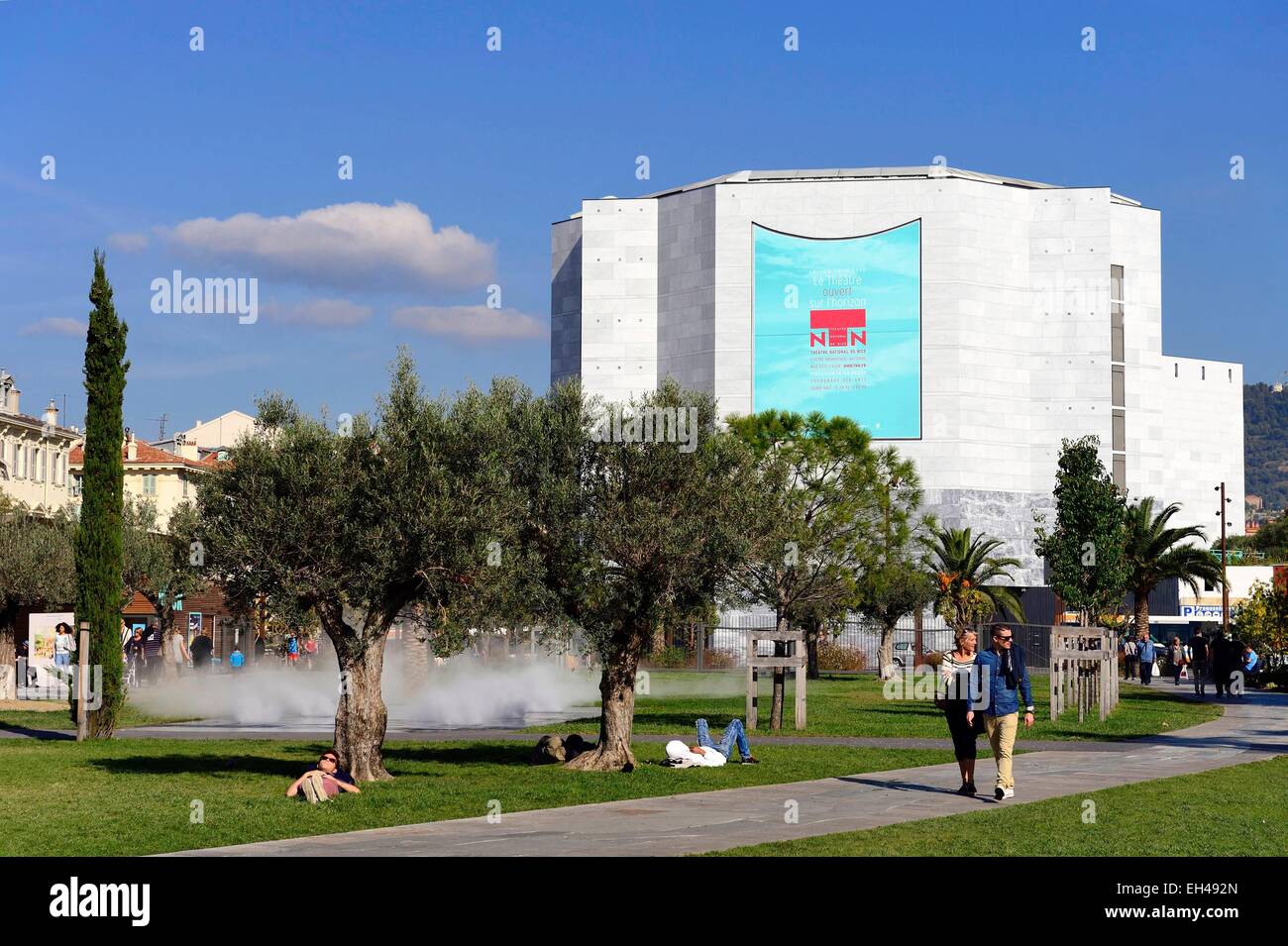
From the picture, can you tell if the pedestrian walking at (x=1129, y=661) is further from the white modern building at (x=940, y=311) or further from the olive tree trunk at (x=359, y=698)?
the olive tree trunk at (x=359, y=698)

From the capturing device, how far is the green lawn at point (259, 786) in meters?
14.6

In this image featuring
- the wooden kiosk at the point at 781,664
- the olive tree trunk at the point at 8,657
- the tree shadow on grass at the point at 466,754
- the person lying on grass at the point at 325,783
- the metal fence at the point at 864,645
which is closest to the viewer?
the person lying on grass at the point at 325,783

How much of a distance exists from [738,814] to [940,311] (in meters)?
82.5

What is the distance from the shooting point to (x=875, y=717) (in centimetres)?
3459

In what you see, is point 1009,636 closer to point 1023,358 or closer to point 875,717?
point 875,717

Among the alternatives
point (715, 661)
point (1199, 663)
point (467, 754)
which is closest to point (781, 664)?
point (467, 754)

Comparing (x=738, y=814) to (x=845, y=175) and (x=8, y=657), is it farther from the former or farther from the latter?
(x=845, y=175)

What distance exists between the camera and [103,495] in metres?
28.5

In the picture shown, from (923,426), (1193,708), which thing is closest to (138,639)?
(1193,708)

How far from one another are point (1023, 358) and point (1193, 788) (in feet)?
273

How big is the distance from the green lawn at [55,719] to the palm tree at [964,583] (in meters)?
29.7

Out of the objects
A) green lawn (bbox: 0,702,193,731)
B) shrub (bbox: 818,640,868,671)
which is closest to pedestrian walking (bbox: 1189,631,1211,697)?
green lawn (bbox: 0,702,193,731)

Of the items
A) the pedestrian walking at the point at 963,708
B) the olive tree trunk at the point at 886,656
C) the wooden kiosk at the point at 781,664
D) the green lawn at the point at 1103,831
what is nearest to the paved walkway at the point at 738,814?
the pedestrian walking at the point at 963,708

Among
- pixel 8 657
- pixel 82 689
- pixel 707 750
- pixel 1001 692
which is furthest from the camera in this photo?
pixel 8 657
